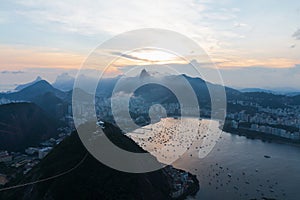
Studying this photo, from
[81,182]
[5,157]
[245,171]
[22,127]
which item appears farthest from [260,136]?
[81,182]

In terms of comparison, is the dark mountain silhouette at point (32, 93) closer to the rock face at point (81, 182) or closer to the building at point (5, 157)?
the building at point (5, 157)

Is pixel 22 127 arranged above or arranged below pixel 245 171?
above

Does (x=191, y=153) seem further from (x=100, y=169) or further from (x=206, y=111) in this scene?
(x=206, y=111)

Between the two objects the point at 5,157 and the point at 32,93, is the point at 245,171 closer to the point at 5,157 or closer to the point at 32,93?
the point at 5,157

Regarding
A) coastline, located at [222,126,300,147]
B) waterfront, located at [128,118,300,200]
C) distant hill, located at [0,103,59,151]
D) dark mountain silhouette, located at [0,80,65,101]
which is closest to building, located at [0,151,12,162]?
distant hill, located at [0,103,59,151]

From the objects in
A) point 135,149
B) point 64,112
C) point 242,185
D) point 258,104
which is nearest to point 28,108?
point 64,112

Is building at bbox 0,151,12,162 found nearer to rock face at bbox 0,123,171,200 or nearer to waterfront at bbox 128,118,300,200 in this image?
rock face at bbox 0,123,171,200
